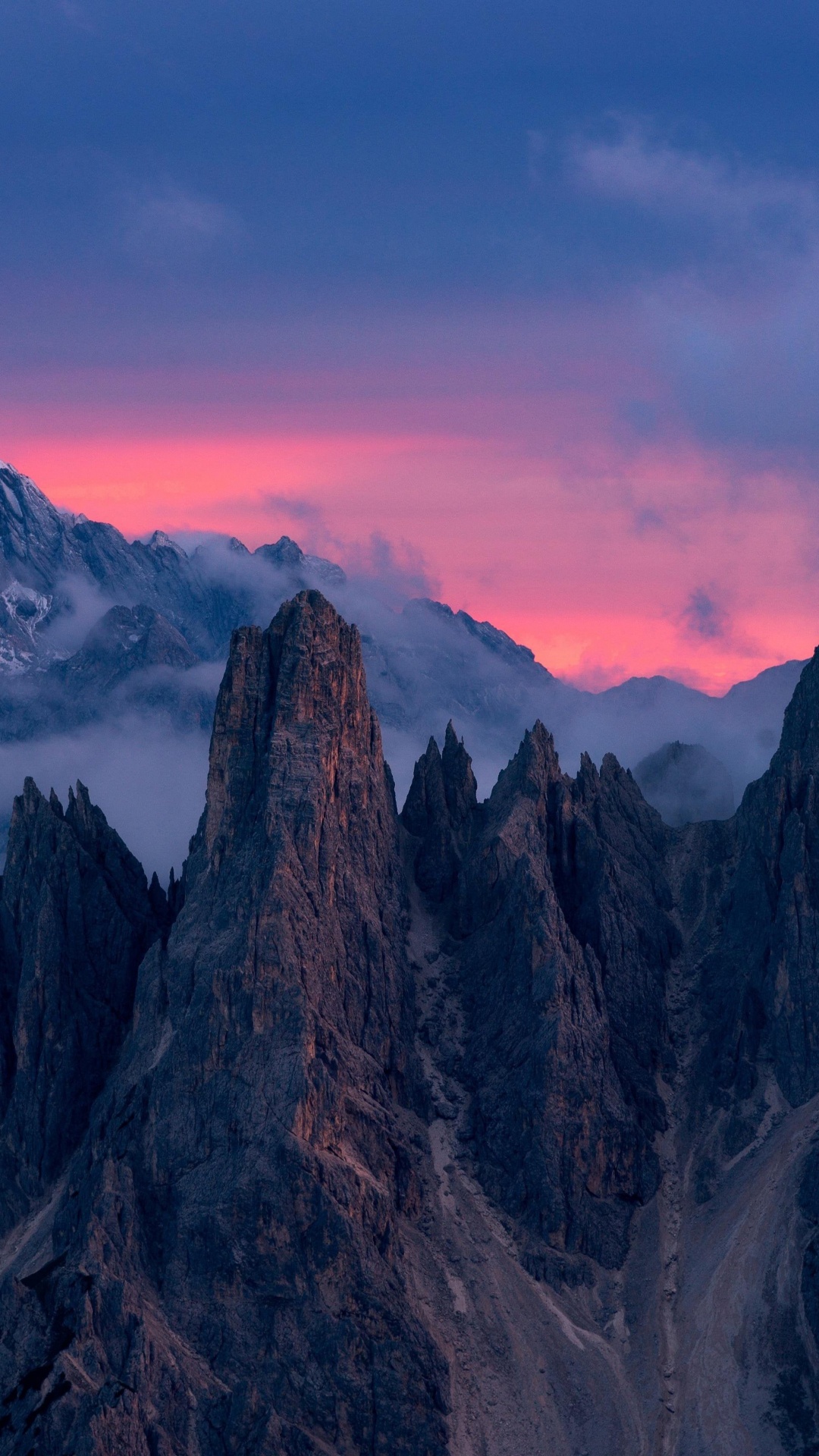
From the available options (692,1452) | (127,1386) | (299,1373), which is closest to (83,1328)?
(127,1386)

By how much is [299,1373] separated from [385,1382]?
40.4ft

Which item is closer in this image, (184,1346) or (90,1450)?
(90,1450)

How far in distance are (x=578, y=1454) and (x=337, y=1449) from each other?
1357 inches

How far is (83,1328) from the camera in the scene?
191 meters

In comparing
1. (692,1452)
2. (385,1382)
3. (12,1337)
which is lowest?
(692,1452)

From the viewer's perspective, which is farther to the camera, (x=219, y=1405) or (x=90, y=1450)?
(x=219, y=1405)

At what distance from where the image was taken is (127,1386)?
186 meters

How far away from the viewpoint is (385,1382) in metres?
200

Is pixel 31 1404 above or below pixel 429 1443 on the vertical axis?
above

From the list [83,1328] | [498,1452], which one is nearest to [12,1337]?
[83,1328]

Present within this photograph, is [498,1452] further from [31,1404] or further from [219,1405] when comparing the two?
[31,1404]

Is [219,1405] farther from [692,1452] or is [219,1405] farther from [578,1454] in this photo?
[692,1452]

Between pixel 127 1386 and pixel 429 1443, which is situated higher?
pixel 127 1386

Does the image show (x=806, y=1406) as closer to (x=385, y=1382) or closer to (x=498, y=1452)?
(x=498, y=1452)
